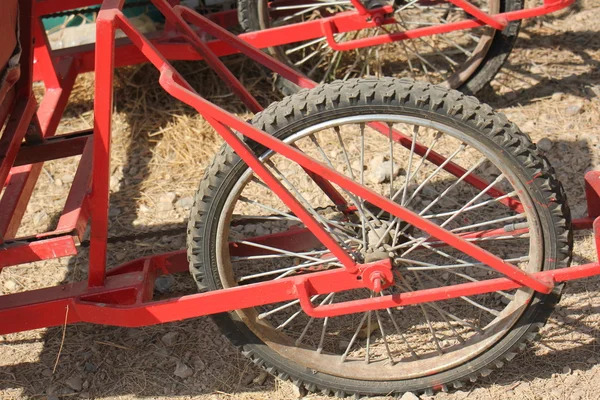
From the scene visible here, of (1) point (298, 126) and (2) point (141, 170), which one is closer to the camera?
(1) point (298, 126)

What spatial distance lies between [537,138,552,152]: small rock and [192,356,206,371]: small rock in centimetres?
209

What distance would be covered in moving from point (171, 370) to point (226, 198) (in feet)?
3.07

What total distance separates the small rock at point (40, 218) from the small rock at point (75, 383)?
108cm

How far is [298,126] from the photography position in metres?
2.66

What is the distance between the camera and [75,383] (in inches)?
129

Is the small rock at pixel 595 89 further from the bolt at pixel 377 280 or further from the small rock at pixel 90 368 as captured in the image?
the small rock at pixel 90 368

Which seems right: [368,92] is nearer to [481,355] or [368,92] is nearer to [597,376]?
[481,355]

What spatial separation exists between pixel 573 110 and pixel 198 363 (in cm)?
248

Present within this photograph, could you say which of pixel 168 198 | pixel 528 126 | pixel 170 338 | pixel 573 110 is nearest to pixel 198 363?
pixel 170 338

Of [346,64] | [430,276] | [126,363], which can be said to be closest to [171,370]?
[126,363]

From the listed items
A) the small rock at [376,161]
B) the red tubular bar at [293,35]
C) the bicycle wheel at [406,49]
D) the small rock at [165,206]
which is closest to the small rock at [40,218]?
the small rock at [165,206]

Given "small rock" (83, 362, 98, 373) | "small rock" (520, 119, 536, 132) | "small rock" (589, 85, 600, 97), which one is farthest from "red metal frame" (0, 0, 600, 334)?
"small rock" (589, 85, 600, 97)

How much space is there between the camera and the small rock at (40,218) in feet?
13.5

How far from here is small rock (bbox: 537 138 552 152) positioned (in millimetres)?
4168
